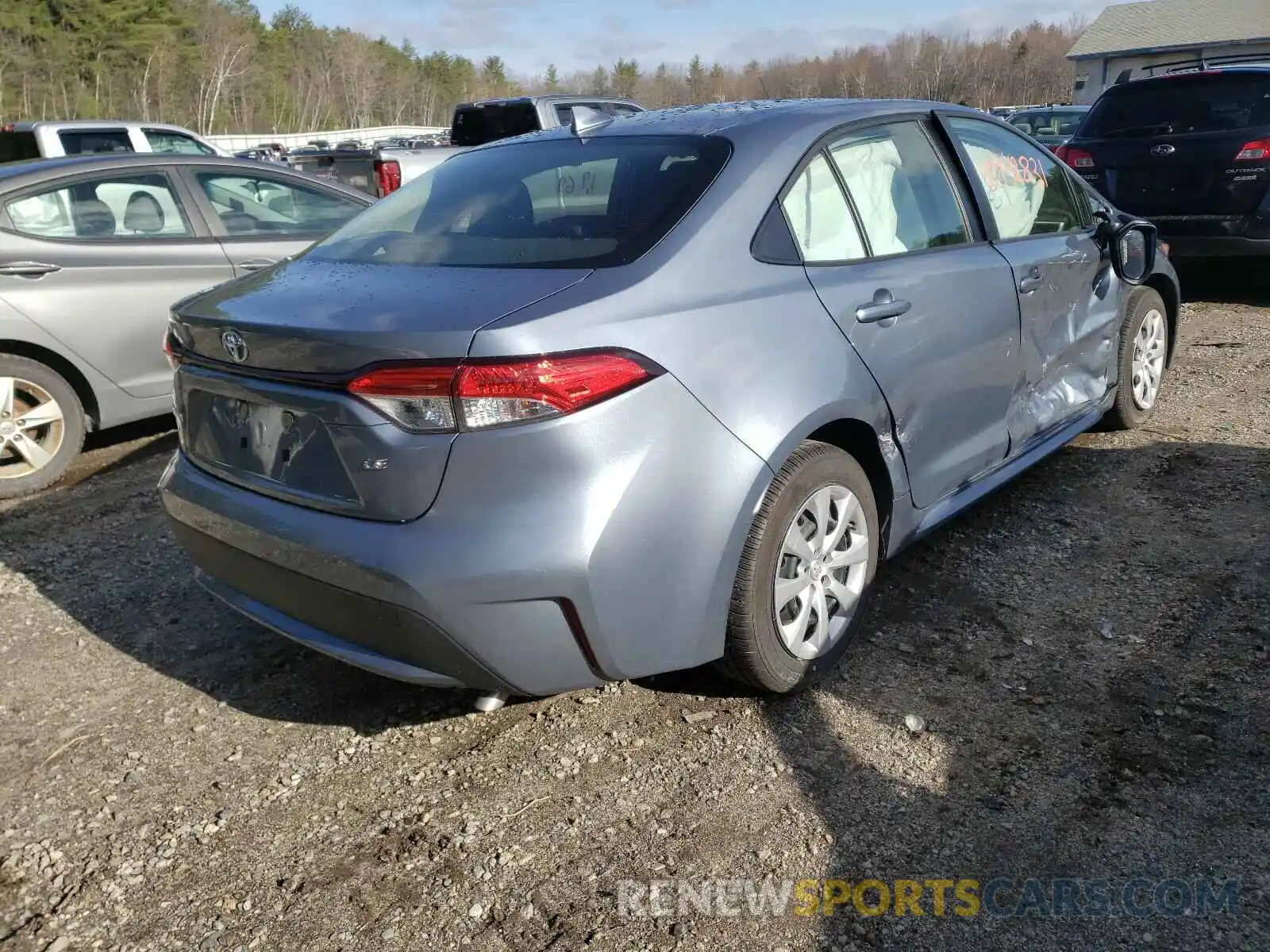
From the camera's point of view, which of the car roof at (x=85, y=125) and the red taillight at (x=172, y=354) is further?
the car roof at (x=85, y=125)

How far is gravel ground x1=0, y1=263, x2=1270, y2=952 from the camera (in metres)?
2.22

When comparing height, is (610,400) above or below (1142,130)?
below

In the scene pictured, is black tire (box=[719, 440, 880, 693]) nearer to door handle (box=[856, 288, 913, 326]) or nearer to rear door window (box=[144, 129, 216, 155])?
door handle (box=[856, 288, 913, 326])

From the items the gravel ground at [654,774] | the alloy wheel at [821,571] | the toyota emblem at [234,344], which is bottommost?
the gravel ground at [654,774]

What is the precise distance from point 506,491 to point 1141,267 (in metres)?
3.56

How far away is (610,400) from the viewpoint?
231 cm

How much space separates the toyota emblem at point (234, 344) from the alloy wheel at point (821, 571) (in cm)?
144

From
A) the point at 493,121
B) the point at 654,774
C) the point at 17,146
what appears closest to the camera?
the point at 654,774

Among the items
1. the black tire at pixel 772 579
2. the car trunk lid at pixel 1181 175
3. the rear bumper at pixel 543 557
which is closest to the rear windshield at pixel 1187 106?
the car trunk lid at pixel 1181 175

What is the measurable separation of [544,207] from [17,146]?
12273 millimetres

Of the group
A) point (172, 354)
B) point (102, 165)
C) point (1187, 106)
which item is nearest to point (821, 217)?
point (172, 354)

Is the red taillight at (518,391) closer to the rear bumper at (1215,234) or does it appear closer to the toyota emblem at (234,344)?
the toyota emblem at (234,344)

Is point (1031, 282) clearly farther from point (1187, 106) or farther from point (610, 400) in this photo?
point (1187, 106)

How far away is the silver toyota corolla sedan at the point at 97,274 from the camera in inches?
189
